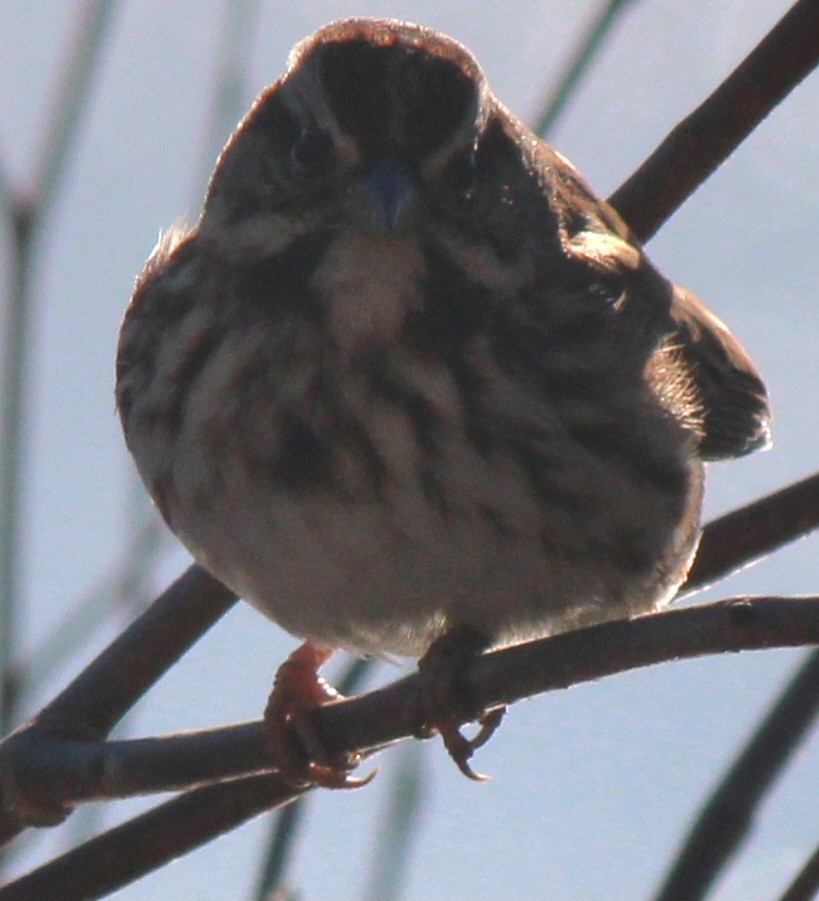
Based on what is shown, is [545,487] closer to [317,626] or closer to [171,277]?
[317,626]

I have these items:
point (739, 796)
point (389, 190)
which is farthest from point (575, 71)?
point (739, 796)

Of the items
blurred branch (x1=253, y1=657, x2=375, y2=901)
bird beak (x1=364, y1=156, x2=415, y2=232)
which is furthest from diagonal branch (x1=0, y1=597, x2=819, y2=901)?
bird beak (x1=364, y1=156, x2=415, y2=232)

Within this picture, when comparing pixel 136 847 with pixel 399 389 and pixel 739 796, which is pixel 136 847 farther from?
pixel 739 796

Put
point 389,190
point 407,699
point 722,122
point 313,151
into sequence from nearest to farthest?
1. point 407,699
2. point 389,190
3. point 722,122
4. point 313,151

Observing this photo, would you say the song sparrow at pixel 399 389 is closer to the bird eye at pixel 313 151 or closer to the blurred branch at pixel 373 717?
the bird eye at pixel 313 151

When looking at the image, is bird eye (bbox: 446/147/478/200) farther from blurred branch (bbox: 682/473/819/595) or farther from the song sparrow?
blurred branch (bbox: 682/473/819/595)
